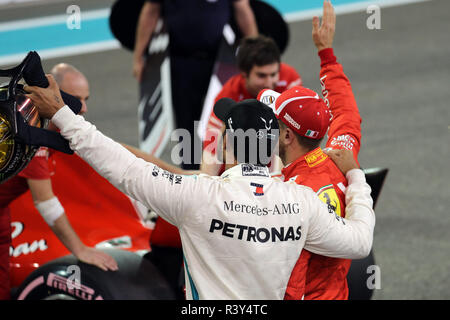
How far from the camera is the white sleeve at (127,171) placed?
239cm

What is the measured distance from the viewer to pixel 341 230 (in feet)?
8.40

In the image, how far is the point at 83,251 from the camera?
141 inches

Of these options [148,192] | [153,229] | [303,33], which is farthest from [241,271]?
[303,33]

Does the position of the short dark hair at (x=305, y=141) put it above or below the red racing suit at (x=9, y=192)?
above

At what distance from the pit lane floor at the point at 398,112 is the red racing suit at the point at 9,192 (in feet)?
7.96

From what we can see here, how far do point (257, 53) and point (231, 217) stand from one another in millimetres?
2457

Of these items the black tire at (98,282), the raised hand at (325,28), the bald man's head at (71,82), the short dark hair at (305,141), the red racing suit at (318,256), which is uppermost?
the raised hand at (325,28)

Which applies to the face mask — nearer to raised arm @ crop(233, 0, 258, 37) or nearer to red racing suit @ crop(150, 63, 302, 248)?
red racing suit @ crop(150, 63, 302, 248)

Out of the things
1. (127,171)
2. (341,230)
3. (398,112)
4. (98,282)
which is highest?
(398,112)

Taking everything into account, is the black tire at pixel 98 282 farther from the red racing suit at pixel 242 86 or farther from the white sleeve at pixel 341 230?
the white sleeve at pixel 341 230

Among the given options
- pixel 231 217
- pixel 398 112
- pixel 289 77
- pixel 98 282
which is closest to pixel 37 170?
pixel 98 282

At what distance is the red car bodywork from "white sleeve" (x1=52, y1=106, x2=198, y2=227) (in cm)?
155

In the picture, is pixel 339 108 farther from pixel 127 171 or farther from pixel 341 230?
pixel 127 171

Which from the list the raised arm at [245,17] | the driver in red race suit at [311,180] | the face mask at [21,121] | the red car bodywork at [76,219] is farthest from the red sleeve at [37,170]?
the raised arm at [245,17]
